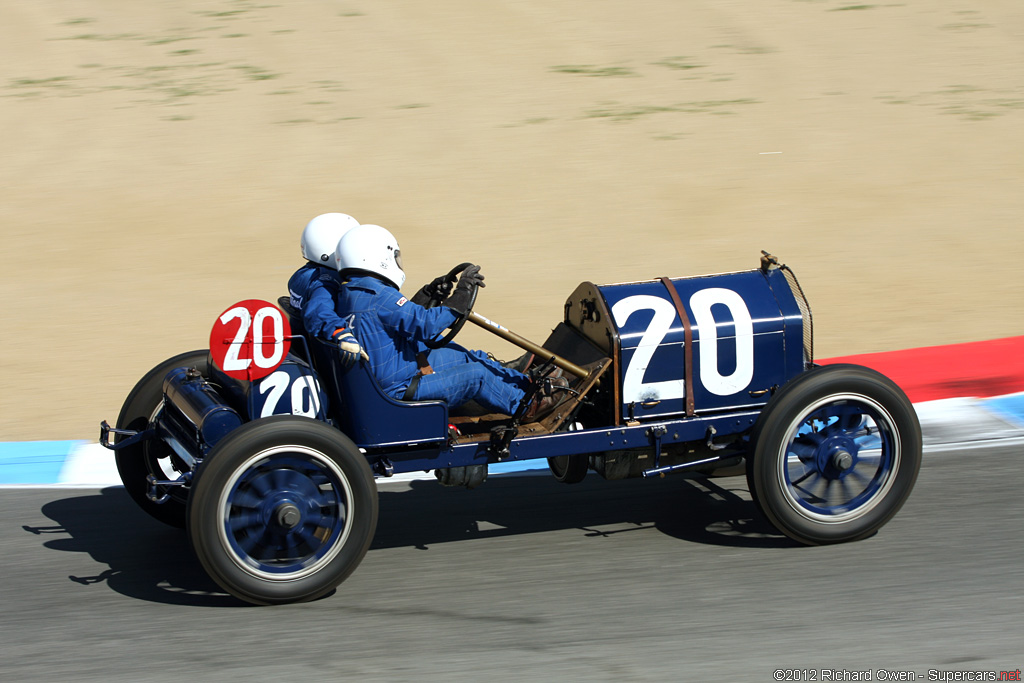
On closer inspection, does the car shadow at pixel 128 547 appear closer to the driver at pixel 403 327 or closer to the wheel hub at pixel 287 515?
the wheel hub at pixel 287 515

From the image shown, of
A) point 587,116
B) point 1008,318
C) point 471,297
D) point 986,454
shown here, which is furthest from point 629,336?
point 587,116

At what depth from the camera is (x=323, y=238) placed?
5410mm

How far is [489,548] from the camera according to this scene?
526 cm

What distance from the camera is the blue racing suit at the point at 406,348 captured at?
15.8 feet

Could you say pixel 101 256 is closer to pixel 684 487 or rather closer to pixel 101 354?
pixel 101 354

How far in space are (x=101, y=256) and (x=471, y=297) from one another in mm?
7217

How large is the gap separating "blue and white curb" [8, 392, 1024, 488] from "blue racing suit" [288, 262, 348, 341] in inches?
53.7

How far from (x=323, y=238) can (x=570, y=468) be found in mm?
1646

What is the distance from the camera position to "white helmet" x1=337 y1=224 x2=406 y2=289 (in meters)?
4.88

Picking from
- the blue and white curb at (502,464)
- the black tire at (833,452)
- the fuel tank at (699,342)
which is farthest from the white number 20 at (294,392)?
the black tire at (833,452)

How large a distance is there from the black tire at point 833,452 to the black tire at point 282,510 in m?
1.70

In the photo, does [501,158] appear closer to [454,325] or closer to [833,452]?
[454,325]

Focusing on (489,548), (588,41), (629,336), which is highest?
(588,41)

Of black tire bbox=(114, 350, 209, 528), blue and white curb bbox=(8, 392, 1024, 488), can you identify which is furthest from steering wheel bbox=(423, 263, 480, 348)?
blue and white curb bbox=(8, 392, 1024, 488)
